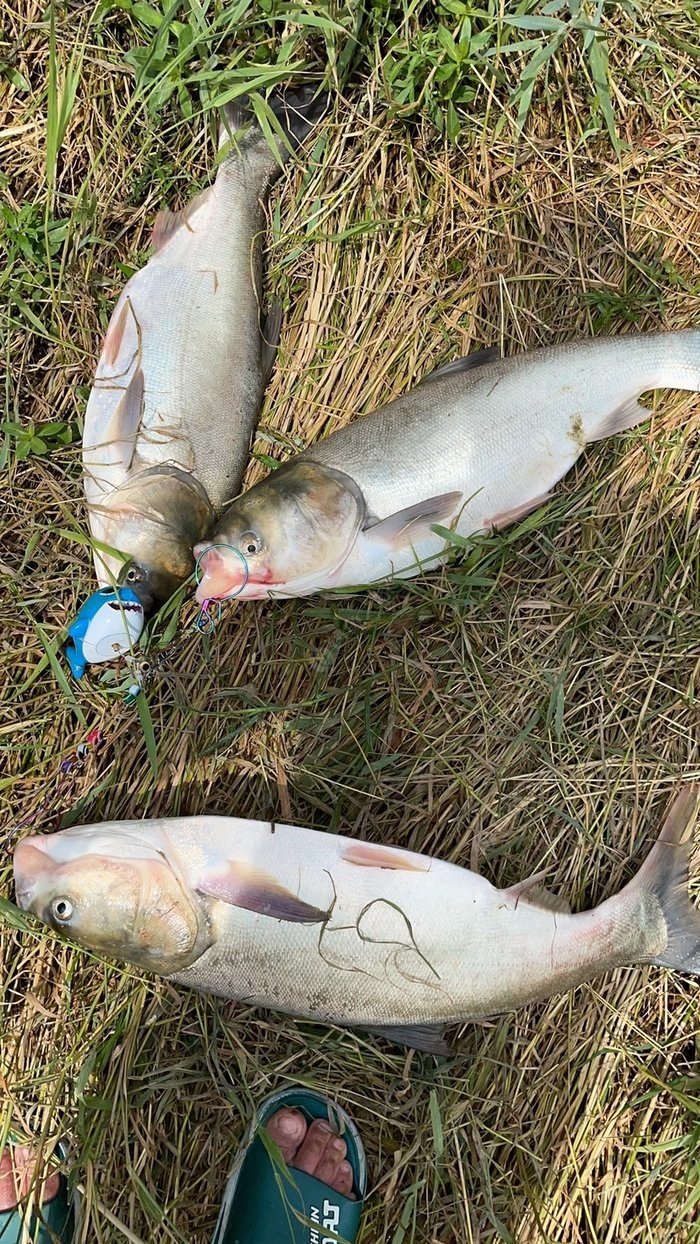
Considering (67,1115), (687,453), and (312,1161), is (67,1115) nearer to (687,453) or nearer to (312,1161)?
(312,1161)

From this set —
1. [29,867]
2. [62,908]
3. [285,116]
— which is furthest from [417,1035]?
[285,116]

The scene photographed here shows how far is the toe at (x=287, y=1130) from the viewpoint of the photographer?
8.95 feet

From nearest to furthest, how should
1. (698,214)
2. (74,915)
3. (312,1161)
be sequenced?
(74,915), (312,1161), (698,214)

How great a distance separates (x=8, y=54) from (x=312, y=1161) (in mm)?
3889

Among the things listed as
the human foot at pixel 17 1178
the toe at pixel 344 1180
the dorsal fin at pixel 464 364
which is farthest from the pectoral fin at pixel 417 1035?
the dorsal fin at pixel 464 364

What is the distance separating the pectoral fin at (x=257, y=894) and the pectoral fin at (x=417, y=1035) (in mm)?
453

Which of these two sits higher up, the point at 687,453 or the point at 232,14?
the point at 232,14

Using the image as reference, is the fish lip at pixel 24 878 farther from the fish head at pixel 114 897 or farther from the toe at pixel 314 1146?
the toe at pixel 314 1146

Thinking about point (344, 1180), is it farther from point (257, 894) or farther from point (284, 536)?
point (284, 536)

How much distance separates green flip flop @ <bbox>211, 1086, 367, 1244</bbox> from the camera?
263 cm

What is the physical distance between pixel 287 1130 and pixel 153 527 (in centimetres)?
200

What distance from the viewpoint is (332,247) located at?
293cm

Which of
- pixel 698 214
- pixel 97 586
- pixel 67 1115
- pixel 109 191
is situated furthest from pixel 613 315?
pixel 67 1115

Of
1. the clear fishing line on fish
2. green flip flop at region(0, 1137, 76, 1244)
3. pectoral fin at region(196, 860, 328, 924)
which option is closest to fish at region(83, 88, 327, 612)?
the clear fishing line on fish
